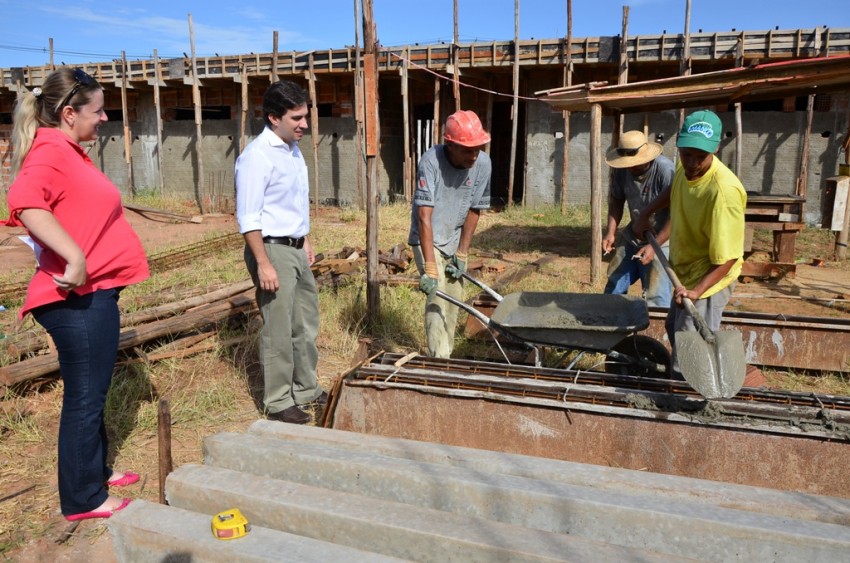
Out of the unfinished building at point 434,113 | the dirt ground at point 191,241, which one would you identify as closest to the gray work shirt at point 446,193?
the dirt ground at point 191,241

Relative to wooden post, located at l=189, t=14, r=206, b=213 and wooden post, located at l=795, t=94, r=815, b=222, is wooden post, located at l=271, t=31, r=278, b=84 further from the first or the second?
wooden post, located at l=795, t=94, r=815, b=222

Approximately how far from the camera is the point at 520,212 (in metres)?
14.1

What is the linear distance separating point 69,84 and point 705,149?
9.47 ft

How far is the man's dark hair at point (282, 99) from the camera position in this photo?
355 centimetres

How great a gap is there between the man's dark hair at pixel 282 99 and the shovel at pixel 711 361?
7.64ft

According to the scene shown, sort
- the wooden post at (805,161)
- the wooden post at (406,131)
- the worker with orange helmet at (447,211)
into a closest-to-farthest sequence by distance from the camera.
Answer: the worker with orange helmet at (447,211) < the wooden post at (805,161) < the wooden post at (406,131)

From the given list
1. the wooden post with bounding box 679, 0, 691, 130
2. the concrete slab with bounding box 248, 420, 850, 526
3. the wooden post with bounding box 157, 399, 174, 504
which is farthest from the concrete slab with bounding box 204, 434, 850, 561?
the wooden post with bounding box 679, 0, 691, 130

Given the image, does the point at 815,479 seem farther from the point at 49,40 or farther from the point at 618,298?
the point at 49,40

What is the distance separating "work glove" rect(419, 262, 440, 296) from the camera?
418cm

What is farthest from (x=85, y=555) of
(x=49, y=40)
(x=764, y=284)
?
(x=49, y=40)

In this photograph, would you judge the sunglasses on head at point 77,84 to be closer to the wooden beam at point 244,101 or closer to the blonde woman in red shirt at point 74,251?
the blonde woman in red shirt at point 74,251

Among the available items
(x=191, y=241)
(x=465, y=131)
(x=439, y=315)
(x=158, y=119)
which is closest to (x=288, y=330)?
(x=439, y=315)

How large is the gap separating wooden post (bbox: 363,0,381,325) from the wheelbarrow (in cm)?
146

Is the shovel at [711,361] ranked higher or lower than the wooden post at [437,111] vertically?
lower
